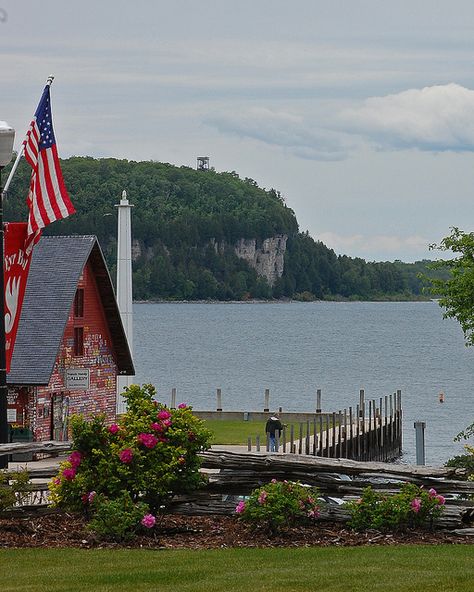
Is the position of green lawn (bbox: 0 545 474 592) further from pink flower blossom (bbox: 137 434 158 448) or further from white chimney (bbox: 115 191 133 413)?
white chimney (bbox: 115 191 133 413)

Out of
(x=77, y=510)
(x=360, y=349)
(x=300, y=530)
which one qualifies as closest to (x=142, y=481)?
(x=77, y=510)

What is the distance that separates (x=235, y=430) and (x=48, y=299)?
12433mm

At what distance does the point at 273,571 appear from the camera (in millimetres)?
12547

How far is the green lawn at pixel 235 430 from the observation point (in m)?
46.3

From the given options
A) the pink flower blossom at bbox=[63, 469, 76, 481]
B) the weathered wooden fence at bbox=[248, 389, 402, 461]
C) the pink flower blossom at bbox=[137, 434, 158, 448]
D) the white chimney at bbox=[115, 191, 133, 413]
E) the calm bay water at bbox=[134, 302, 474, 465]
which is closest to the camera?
the pink flower blossom at bbox=[137, 434, 158, 448]

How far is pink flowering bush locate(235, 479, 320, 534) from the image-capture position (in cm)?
1468

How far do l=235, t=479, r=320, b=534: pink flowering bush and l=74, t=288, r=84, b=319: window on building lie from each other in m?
29.2

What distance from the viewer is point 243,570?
12.6 metres

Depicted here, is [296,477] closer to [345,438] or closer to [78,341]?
[78,341]

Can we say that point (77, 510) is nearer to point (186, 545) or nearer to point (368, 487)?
point (186, 545)

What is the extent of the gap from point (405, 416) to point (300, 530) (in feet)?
234

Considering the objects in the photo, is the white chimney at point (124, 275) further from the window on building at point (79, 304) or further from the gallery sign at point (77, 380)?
the gallery sign at point (77, 380)

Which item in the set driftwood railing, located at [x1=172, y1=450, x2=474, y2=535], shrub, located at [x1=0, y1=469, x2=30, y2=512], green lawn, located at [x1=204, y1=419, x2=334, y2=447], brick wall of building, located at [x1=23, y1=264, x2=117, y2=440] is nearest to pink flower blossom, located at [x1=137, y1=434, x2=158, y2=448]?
driftwood railing, located at [x1=172, y1=450, x2=474, y2=535]

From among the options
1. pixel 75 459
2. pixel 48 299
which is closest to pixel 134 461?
pixel 75 459
